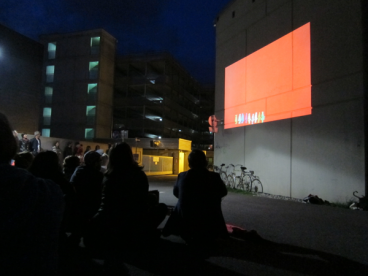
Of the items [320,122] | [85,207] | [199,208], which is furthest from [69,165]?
[320,122]

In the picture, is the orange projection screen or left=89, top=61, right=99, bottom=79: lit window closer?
the orange projection screen

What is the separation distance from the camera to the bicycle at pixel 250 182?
11.0 metres

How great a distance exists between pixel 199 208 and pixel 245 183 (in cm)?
821

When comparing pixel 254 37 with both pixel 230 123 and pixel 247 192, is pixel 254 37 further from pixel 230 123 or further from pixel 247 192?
pixel 247 192

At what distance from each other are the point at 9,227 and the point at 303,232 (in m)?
4.97

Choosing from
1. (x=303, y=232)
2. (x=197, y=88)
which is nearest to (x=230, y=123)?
(x=303, y=232)

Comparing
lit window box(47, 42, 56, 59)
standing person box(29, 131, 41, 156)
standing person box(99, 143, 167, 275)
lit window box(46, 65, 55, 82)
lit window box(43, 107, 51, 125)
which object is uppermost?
lit window box(47, 42, 56, 59)

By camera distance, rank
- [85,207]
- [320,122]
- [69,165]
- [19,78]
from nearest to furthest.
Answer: [85,207] < [69,165] < [320,122] < [19,78]

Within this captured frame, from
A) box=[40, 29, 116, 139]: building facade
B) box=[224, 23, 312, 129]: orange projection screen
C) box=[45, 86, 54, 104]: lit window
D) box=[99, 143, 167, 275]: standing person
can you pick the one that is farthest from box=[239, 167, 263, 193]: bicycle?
box=[45, 86, 54, 104]: lit window

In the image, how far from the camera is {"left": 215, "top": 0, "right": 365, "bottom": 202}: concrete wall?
7852 mm

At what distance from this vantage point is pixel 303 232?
16.3 ft

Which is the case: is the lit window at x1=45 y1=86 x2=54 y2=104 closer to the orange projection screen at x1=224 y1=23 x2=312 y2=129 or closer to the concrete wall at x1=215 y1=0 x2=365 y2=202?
the orange projection screen at x1=224 y1=23 x2=312 y2=129

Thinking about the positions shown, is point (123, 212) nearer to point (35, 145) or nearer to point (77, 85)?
point (35, 145)

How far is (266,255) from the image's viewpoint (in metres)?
3.71
